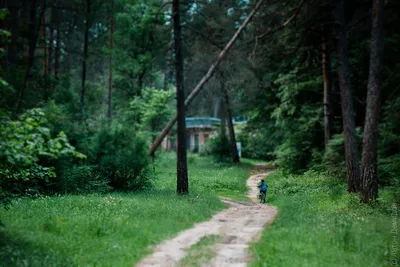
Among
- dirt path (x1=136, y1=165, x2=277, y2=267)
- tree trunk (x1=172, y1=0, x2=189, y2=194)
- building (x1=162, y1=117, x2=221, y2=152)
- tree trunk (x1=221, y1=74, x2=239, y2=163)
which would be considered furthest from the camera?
building (x1=162, y1=117, x2=221, y2=152)

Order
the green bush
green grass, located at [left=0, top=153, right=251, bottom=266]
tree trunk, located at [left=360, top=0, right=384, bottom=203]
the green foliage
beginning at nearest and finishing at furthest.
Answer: green grass, located at [left=0, top=153, right=251, bottom=266]
tree trunk, located at [left=360, top=0, right=384, bottom=203]
the green bush
the green foliage

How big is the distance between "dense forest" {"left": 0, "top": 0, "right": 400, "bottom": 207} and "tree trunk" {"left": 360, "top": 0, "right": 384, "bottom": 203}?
37mm

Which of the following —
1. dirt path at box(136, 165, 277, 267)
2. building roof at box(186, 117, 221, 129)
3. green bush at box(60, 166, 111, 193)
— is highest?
building roof at box(186, 117, 221, 129)

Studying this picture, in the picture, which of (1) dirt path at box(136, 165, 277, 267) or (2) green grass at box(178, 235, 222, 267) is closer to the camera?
(2) green grass at box(178, 235, 222, 267)

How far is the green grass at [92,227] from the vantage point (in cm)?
786

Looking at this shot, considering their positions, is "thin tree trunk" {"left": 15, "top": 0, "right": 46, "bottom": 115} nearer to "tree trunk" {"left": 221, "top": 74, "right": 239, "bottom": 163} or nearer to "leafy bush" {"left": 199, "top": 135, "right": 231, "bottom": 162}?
"tree trunk" {"left": 221, "top": 74, "right": 239, "bottom": 163}

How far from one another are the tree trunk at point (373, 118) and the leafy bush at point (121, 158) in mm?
10582

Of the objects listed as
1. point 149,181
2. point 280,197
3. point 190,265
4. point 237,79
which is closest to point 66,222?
point 190,265

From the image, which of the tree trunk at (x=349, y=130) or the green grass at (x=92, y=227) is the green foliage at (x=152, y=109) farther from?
the tree trunk at (x=349, y=130)

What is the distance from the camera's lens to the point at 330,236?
919cm

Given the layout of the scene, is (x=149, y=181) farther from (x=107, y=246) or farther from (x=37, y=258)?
(x=37, y=258)

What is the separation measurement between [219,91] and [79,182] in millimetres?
19059

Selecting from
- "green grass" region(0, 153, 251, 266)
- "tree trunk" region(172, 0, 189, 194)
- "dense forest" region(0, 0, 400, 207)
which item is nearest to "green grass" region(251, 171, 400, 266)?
"dense forest" region(0, 0, 400, 207)

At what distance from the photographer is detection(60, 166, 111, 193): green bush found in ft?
58.9
